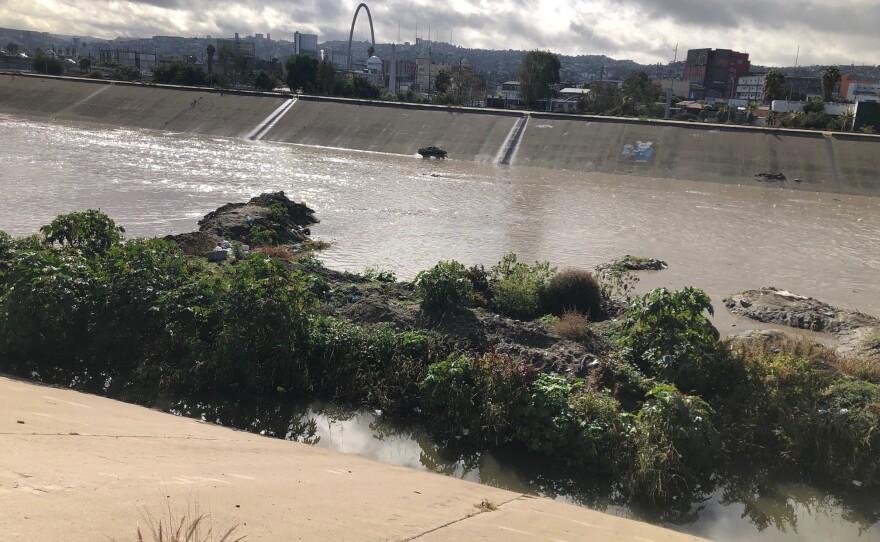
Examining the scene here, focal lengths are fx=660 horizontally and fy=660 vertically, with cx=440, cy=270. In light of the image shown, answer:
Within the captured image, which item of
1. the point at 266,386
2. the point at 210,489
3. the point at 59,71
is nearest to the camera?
the point at 210,489

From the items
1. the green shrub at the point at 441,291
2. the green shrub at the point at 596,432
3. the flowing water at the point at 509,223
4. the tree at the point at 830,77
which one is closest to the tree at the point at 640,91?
the tree at the point at 830,77

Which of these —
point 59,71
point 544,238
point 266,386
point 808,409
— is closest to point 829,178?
point 544,238

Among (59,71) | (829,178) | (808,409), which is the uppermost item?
(59,71)

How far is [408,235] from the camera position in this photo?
57.9 ft

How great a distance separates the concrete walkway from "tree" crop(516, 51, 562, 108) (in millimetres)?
60454

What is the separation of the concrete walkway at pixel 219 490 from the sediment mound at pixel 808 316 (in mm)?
7005

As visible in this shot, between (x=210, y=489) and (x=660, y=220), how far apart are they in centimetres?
2103

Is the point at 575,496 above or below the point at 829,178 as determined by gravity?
below

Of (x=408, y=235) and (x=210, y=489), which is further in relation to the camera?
(x=408, y=235)

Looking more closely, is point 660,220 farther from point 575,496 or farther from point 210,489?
point 210,489

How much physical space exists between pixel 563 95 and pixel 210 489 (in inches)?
3624

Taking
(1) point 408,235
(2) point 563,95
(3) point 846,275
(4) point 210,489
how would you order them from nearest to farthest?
1. (4) point 210,489
2. (3) point 846,275
3. (1) point 408,235
4. (2) point 563,95

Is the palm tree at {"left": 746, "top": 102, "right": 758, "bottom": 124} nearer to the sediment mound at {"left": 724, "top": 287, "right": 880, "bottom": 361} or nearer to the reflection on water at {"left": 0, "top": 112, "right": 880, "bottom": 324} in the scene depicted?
the reflection on water at {"left": 0, "top": 112, "right": 880, "bottom": 324}

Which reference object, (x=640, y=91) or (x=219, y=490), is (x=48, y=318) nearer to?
(x=219, y=490)
